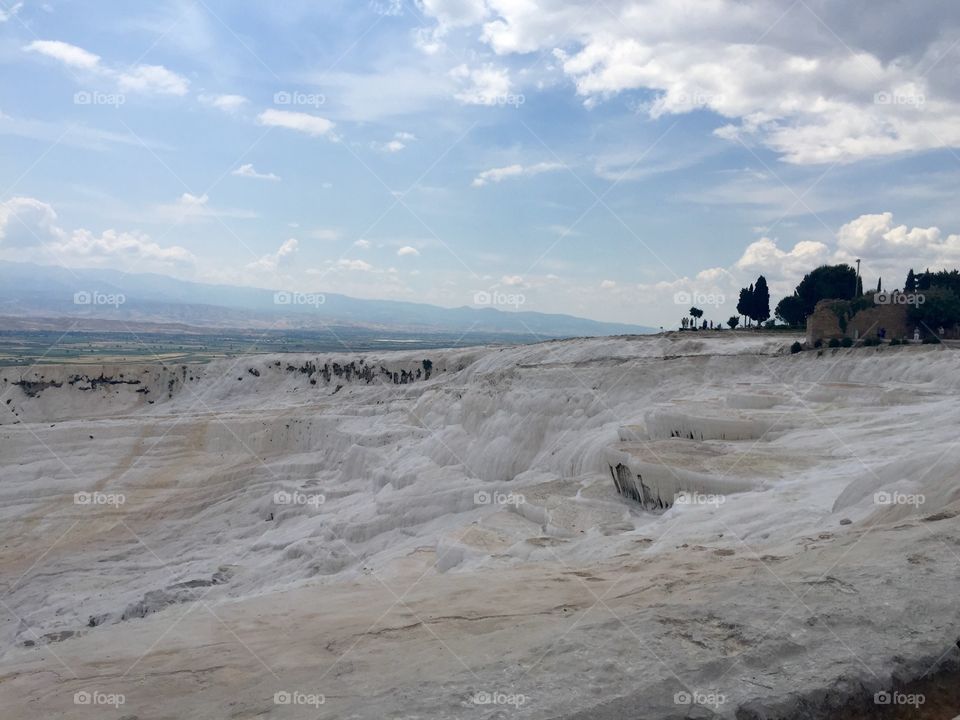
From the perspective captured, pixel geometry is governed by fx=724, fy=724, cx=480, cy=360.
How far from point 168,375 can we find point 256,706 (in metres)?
56.0

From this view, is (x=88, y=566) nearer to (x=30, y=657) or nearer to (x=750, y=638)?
(x=30, y=657)

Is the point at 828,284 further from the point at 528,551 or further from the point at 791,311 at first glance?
the point at 528,551

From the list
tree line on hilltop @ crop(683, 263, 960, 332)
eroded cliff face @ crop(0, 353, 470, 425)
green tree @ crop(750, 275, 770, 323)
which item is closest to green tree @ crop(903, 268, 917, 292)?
tree line on hilltop @ crop(683, 263, 960, 332)

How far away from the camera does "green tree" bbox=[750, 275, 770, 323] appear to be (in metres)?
50.6

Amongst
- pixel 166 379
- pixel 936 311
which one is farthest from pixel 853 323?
pixel 166 379

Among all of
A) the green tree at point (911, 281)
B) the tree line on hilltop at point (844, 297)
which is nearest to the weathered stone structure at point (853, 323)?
the tree line on hilltop at point (844, 297)

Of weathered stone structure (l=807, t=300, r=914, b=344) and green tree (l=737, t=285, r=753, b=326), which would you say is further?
green tree (l=737, t=285, r=753, b=326)

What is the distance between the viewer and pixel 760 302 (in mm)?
50625

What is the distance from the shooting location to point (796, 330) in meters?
42.1

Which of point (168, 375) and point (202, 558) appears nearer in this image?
point (202, 558)

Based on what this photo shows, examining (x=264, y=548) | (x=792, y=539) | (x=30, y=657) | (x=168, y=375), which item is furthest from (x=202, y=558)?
(x=168, y=375)

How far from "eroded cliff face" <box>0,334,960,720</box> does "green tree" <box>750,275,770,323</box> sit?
17.1 metres

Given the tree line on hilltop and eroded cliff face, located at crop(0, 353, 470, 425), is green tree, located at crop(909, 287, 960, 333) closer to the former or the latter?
the tree line on hilltop

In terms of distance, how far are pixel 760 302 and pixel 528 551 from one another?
4543 centimetres
